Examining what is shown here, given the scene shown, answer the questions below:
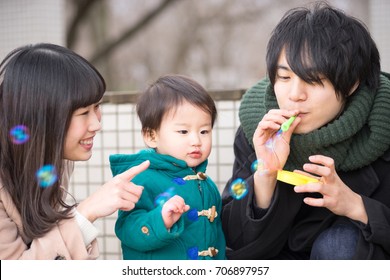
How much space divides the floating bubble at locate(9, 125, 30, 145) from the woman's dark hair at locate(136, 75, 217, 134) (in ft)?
1.21

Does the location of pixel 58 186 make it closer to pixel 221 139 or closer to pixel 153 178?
pixel 153 178

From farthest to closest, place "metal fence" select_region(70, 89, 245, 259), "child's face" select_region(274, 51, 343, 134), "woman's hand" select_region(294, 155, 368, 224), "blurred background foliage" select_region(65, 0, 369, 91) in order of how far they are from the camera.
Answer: "blurred background foliage" select_region(65, 0, 369, 91), "metal fence" select_region(70, 89, 245, 259), "child's face" select_region(274, 51, 343, 134), "woman's hand" select_region(294, 155, 368, 224)

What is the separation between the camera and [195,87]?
179cm

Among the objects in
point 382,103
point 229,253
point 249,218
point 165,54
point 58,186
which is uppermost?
point 165,54

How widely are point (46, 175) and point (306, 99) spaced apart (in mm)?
744

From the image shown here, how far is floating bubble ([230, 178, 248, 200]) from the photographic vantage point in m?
1.81

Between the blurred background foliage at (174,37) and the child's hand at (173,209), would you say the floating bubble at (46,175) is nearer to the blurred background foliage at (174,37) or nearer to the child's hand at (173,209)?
the child's hand at (173,209)

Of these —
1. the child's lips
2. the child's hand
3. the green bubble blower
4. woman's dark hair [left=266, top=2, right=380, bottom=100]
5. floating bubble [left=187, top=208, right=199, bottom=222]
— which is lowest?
floating bubble [left=187, top=208, right=199, bottom=222]

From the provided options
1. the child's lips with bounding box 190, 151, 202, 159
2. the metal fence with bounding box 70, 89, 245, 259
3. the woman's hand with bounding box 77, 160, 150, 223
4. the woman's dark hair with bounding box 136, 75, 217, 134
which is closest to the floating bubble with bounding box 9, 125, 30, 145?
the woman's hand with bounding box 77, 160, 150, 223

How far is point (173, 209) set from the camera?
157cm

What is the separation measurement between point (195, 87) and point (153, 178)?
31cm

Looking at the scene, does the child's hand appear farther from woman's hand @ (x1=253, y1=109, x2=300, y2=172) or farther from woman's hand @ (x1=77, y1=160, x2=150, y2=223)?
woman's hand @ (x1=253, y1=109, x2=300, y2=172)
